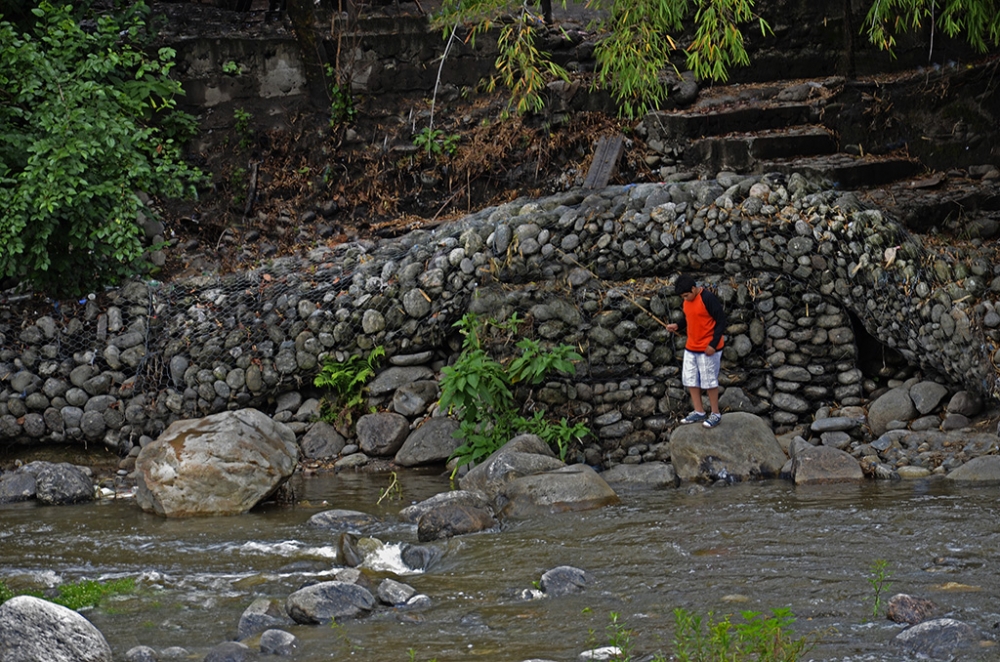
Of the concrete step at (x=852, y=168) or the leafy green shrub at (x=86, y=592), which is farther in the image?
the concrete step at (x=852, y=168)

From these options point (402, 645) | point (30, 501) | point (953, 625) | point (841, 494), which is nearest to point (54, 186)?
point (30, 501)

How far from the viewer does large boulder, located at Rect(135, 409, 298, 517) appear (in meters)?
8.77

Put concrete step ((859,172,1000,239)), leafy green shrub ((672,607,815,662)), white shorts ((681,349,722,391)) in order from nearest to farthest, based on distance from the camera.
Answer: leafy green shrub ((672,607,815,662)) < white shorts ((681,349,722,391)) < concrete step ((859,172,1000,239))

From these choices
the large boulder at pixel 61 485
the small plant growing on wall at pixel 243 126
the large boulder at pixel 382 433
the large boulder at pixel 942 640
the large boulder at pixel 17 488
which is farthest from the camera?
the small plant growing on wall at pixel 243 126

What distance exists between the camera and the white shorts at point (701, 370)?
923 cm

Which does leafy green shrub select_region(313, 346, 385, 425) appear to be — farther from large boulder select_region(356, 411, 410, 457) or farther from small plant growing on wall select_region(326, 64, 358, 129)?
small plant growing on wall select_region(326, 64, 358, 129)

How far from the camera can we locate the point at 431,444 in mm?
10273

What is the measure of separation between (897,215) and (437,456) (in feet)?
17.1

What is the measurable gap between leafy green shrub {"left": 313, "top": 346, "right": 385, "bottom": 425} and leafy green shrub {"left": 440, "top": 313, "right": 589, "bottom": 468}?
116cm

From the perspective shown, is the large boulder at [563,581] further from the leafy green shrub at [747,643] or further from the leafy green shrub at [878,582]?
the leafy green shrub at [878,582]

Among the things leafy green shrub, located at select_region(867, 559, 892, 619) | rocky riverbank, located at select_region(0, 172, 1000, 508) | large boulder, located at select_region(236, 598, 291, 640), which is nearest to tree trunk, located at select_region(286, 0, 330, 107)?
rocky riverbank, located at select_region(0, 172, 1000, 508)

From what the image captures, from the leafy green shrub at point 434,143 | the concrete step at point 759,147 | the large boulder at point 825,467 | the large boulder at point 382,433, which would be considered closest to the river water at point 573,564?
the large boulder at point 825,467

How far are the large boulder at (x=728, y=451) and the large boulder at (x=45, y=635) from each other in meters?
5.42

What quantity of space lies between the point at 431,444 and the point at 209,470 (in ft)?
7.66
